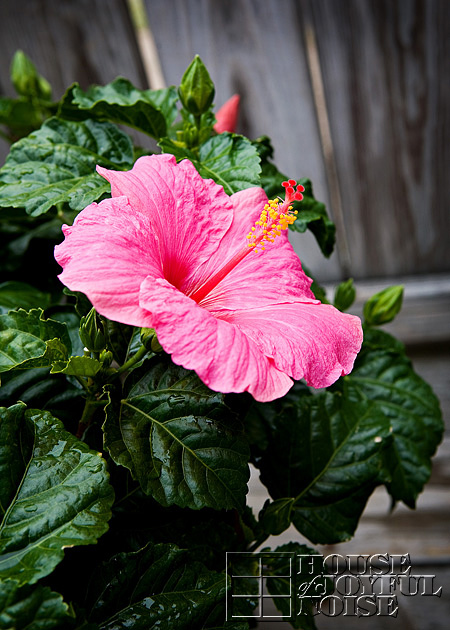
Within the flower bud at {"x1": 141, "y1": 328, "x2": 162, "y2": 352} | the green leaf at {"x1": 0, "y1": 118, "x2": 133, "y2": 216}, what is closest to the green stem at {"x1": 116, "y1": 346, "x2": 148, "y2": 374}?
the flower bud at {"x1": 141, "y1": 328, "x2": 162, "y2": 352}

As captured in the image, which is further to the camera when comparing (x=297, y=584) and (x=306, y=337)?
(x=297, y=584)

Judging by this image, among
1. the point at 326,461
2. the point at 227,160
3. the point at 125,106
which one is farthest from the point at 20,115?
the point at 326,461

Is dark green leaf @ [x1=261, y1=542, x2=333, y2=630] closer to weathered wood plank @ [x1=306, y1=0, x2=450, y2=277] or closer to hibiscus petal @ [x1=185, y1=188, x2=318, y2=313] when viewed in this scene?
hibiscus petal @ [x1=185, y1=188, x2=318, y2=313]

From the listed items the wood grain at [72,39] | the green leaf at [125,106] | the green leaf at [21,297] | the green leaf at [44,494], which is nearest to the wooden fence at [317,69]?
the wood grain at [72,39]

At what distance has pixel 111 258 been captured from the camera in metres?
0.42

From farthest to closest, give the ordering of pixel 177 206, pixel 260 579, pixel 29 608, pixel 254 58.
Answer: pixel 254 58 → pixel 260 579 → pixel 177 206 → pixel 29 608

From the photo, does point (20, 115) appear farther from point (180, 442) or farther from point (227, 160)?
point (180, 442)

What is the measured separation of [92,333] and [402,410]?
1.45 ft

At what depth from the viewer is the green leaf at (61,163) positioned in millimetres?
533

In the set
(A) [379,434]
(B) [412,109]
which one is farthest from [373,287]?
(A) [379,434]

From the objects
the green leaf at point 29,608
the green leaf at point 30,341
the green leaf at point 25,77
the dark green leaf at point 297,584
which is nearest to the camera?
the green leaf at point 29,608

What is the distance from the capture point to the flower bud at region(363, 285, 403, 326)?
0.76 meters

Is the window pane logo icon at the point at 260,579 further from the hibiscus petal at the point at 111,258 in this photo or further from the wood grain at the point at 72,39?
the wood grain at the point at 72,39

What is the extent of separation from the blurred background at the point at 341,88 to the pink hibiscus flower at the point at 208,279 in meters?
0.61
